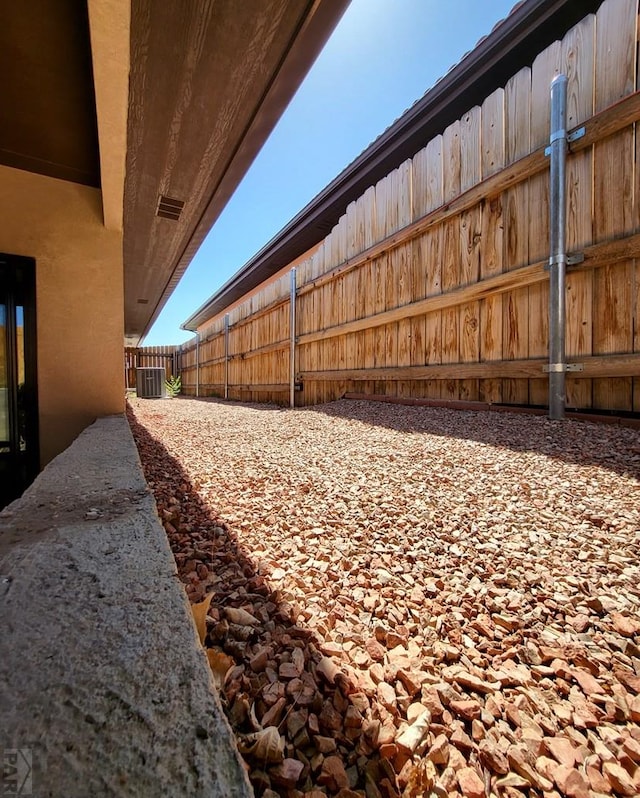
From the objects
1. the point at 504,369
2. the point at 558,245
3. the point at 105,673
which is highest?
the point at 558,245

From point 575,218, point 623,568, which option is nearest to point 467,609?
point 623,568

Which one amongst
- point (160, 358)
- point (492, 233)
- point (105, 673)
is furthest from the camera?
point (160, 358)

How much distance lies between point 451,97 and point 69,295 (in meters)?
4.47

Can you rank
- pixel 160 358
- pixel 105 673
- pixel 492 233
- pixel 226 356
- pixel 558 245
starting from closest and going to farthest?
pixel 105 673, pixel 558 245, pixel 492 233, pixel 226 356, pixel 160 358

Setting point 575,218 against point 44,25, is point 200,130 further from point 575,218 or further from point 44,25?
point 575,218

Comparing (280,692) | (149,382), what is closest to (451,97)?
(280,692)

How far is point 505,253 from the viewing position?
2.92 metres

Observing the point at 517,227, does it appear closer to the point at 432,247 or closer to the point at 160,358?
the point at 432,247

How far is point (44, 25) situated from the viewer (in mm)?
1636

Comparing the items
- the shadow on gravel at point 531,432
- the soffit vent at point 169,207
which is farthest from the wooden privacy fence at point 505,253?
the soffit vent at point 169,207

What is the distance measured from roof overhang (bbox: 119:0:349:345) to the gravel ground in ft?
6.80

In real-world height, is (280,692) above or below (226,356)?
below

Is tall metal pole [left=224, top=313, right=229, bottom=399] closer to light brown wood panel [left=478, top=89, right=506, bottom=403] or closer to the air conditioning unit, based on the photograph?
the air conditioning unit

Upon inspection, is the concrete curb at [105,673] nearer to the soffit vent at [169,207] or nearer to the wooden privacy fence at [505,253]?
the wooden privacy fence at [505,253]
